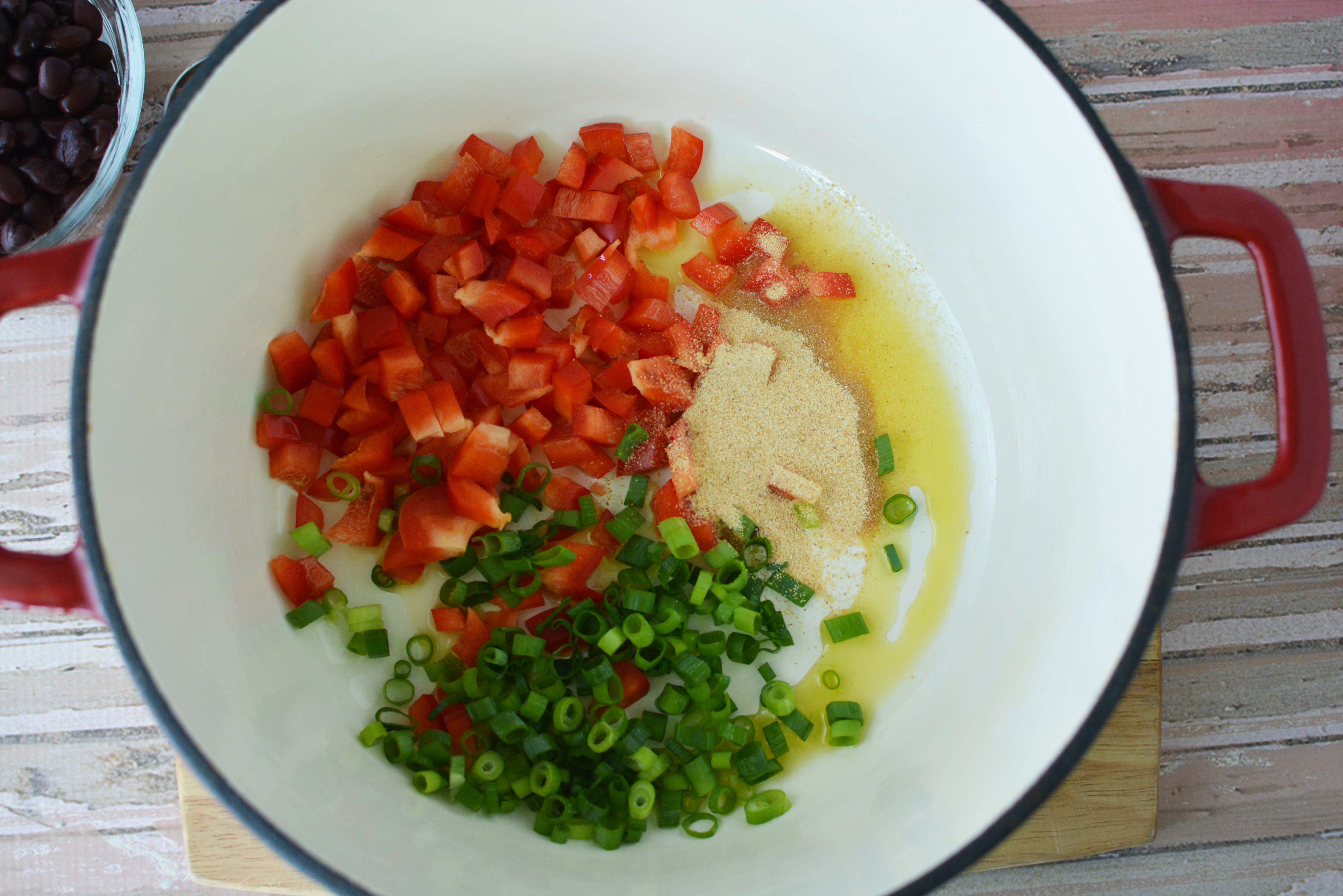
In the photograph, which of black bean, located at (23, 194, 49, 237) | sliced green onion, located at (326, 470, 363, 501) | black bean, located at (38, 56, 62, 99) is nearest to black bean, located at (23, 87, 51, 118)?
black bean, located at (38, 56, 62, 99)

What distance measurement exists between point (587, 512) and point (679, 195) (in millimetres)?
553

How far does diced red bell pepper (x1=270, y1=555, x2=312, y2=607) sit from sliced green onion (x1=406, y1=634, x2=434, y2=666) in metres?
0.18

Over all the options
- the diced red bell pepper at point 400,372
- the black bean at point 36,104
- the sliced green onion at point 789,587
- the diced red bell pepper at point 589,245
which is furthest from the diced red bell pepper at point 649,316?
the black bean at point 36,104

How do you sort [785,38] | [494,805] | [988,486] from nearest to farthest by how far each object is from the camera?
[494,805] → [785,38] → [988,486]

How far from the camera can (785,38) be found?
52.1 inches

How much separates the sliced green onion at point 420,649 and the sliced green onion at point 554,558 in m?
0.20

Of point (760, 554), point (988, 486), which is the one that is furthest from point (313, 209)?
point (988, 486)

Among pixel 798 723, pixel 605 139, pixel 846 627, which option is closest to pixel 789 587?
pixel 846 627

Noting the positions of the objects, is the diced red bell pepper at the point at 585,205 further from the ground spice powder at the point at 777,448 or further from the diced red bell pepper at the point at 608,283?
the ground spice powder at the point at 777,448

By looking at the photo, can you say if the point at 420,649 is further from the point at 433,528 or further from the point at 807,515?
the point at 807,515

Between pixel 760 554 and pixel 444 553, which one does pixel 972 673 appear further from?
pixel 444 553

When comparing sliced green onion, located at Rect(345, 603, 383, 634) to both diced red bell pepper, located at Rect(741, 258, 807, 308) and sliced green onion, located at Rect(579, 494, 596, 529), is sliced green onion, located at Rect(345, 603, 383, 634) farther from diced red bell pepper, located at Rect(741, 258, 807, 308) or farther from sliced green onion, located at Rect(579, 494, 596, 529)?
diced red bell pepper, located at Rect(741, 258, 807, 308)

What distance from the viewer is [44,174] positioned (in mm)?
1300

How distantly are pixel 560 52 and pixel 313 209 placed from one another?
464 mm
